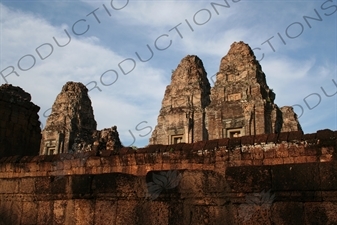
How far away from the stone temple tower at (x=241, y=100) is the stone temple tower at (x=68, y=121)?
14.0 m

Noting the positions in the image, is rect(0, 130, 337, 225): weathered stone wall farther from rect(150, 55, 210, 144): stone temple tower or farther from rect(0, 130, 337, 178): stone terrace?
rect(150, 55, 210, 144): stone temple tower

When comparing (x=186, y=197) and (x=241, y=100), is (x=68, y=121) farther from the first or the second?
(x=186, y=197)

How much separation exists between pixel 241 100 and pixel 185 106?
27.5ft

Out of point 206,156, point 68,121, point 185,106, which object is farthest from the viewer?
point 68,121

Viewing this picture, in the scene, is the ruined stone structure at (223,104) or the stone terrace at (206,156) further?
the ruined stone structure at (223,104)

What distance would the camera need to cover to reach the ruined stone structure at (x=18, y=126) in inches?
394

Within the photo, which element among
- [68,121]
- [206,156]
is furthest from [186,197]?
[68,121]

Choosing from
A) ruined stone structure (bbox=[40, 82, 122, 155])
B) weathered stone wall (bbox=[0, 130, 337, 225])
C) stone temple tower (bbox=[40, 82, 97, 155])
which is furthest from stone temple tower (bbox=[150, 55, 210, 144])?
weathered stone wall (bbox=[0, 130, 337, 225])

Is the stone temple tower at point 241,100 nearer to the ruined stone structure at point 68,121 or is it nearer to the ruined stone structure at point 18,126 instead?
the ruined stone structure at point 68,121

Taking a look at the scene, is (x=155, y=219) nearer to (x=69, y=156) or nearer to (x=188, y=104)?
(x=69, y=156)

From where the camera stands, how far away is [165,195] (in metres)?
4.38

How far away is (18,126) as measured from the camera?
1050 centimetres

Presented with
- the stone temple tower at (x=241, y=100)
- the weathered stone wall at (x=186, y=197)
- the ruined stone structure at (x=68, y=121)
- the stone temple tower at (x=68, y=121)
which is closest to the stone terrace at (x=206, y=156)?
the weathered stone wall at (x=186, y=197)

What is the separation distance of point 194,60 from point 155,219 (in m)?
34.1
